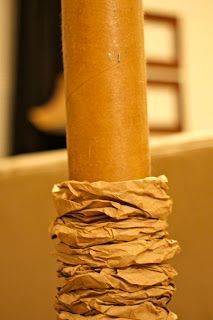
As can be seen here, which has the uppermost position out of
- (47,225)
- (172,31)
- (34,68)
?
(172,31)

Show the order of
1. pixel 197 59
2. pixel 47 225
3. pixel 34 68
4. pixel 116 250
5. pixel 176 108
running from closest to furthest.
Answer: pixel 116 250 < pixel 47 225 < pixel 34 68 < pixel 176 108 < pixel 197 59

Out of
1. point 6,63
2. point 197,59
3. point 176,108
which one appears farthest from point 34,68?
point 197,59

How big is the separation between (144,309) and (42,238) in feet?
1.72

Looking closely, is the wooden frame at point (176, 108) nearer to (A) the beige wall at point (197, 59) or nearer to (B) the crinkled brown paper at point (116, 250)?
(A) the beige wall at point (197, 59)

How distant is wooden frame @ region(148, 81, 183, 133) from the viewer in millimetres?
2969

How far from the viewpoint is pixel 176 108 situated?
122 inches

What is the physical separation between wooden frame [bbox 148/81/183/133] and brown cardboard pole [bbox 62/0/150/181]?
2362mm

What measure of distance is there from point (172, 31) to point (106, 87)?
2649 mm

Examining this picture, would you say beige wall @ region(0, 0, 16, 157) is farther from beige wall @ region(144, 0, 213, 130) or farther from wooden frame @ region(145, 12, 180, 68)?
beige wall @ region(144, 0, 213, 130)

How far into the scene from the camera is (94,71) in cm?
58

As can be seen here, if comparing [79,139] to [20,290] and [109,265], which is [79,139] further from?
[20,290]

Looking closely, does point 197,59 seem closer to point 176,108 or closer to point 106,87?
point 176,108

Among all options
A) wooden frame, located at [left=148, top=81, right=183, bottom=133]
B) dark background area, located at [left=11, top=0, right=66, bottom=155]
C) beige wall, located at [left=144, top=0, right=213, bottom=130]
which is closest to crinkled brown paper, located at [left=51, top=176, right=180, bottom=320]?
dark background area, located at [left=11, top=0, right=66, bottom=155]

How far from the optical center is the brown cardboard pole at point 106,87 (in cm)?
58
